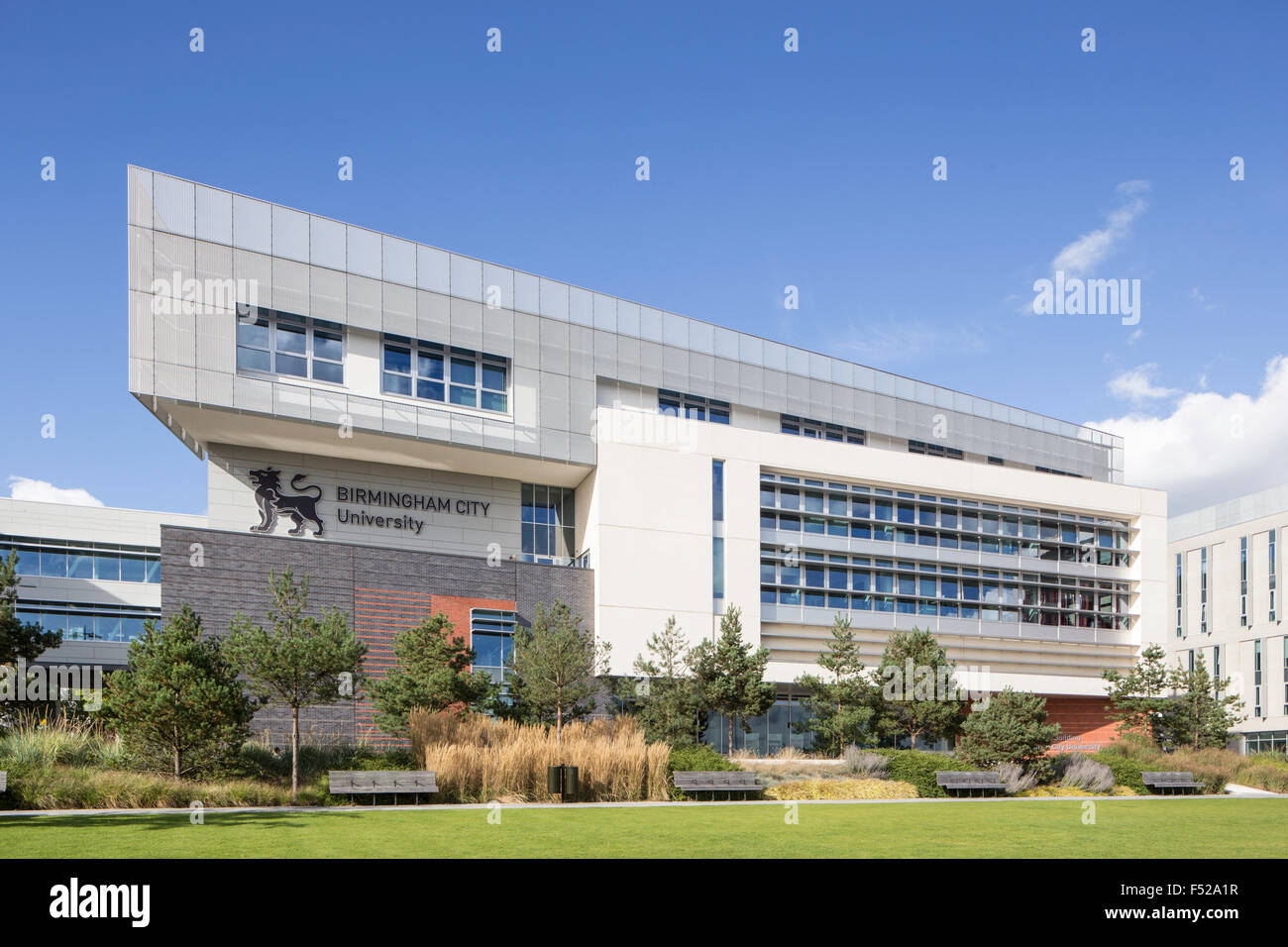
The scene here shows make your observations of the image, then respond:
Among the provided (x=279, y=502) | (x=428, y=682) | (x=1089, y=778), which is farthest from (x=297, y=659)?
(x=1089, y=778)

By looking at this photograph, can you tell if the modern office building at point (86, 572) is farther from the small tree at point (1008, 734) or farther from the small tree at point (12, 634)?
the small tree at point (1008, 734)

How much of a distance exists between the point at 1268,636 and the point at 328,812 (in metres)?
59.5

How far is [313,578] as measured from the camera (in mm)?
29875

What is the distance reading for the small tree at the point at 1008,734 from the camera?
89.1 feet

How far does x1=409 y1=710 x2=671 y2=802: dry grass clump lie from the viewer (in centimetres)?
2138

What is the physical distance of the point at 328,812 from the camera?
1783 cm

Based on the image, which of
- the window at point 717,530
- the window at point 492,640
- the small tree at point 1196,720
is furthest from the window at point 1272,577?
the window at point 492,640

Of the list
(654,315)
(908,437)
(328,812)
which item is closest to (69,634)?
(654,315)

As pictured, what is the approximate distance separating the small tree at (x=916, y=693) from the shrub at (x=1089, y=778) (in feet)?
16.8

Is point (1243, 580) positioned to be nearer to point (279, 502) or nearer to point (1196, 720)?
point (1196, 720)

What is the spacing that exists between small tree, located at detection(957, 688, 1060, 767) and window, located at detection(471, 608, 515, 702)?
45.4 ft

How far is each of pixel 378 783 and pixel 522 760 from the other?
123 inches

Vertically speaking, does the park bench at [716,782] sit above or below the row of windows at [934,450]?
below

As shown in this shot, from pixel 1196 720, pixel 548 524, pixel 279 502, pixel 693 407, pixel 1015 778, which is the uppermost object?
pixel 693 407
